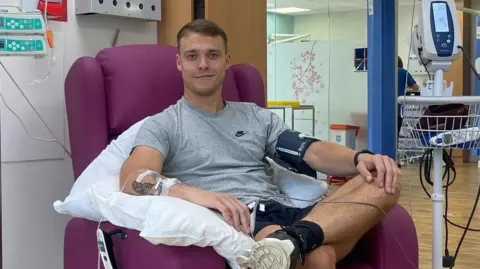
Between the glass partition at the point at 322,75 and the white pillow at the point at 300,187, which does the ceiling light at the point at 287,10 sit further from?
the white pillow at the point at 300,187

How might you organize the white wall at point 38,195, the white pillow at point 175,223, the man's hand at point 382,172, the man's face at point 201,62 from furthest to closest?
the white wall at point 38,195, the man's face at point 201,62, the man's hand at point 382,172, the white pillow at point 175,223

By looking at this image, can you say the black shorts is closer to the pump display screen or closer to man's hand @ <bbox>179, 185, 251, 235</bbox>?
man's hand @ <bbox>179, 185, 251, 235</bbox>

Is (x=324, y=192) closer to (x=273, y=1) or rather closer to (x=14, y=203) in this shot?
(x=14, y=203)

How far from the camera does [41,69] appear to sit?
2.13 m

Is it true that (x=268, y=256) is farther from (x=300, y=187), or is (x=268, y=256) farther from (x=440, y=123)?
(x=440, y=123)

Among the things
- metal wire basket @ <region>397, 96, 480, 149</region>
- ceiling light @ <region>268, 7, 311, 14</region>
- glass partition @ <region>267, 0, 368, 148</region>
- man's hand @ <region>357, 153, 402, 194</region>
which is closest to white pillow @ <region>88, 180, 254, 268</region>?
man's hand @ <region>357, 153, 402, 194</region>

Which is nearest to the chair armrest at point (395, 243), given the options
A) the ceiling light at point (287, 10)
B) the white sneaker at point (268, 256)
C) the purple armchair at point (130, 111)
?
the purple armchair at point (130, 111)

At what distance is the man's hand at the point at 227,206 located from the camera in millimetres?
1482

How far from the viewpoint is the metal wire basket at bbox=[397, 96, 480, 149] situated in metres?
1.96

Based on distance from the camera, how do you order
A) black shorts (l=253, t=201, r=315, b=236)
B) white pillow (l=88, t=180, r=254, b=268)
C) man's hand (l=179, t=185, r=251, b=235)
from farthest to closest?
black shorts (l=253, t=201, r=315, b=236)
man's hand (l=179, t=185, r=251, b=235)
white pillow (l=88, t=180, r=254, b=268)

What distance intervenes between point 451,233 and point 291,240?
266cm

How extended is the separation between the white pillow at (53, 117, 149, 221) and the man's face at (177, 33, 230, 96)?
228 mm

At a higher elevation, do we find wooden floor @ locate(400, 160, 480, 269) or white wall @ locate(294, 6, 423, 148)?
white wall @ locate(294, 6, 423, 148)

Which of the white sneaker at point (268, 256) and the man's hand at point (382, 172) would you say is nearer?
the white sneaker at point (268, 256)
